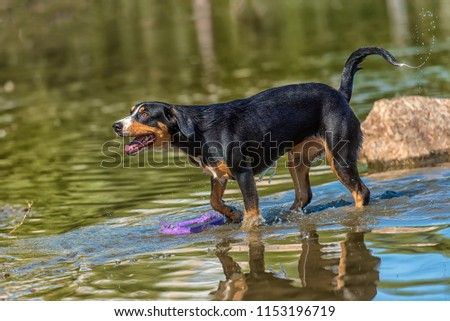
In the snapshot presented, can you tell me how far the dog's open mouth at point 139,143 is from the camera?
9.73 meters

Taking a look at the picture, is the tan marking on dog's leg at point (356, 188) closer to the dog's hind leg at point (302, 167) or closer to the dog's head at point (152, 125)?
the dog's hind leg at point (302, 167)

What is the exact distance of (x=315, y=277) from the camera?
752 centimetres

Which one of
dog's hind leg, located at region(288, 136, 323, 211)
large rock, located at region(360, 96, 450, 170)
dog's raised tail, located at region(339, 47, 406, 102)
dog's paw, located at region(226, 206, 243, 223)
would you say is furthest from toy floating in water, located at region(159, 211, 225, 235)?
large rock, located at region(360, 96, 450, 170)

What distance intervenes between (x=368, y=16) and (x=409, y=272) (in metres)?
30.1

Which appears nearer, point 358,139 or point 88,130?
point 358,139

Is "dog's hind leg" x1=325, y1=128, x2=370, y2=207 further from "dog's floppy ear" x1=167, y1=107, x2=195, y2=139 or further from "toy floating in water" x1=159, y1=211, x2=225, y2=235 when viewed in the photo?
"dog's floppy ear" x1=167, y1=107, x2=195, y2=139

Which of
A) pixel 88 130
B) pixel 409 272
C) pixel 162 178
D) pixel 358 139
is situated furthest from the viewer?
pixel 88 130

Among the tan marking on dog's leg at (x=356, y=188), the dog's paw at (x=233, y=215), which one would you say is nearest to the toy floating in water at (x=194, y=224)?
the dog's paw at (x=233, y=215)

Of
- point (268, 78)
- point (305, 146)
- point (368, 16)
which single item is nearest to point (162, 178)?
point (305, 146)

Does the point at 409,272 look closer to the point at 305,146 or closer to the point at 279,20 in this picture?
the point at 305,146

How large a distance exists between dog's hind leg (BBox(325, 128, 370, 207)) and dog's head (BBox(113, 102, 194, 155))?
1.62 metres

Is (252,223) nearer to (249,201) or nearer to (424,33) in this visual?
(249,201)

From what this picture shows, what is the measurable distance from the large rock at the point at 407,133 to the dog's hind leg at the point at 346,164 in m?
2.67

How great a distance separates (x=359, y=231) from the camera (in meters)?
8.97
